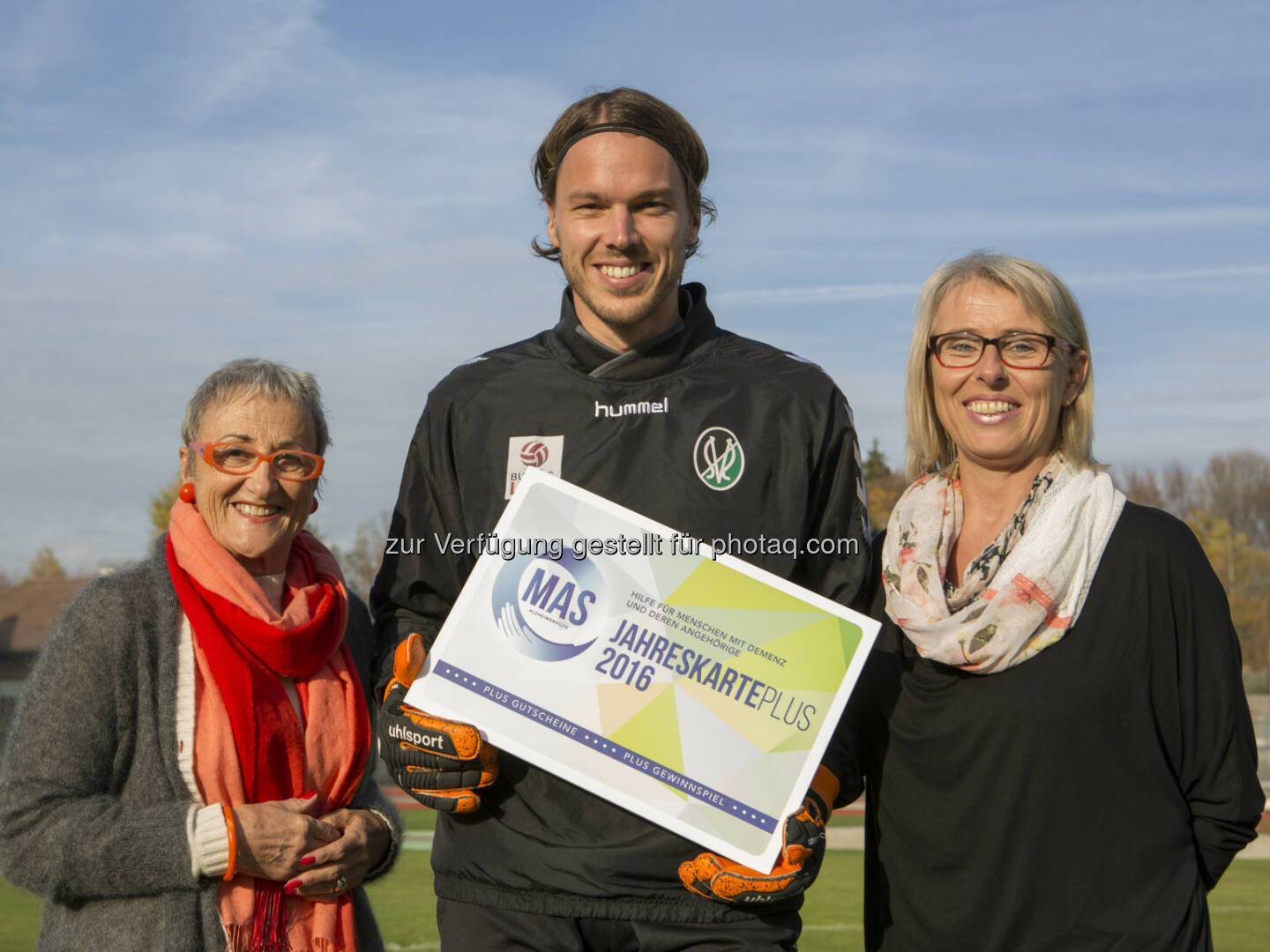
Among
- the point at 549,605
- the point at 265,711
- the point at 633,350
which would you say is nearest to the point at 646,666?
the point at 549,605

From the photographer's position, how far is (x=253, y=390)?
307 centimetres

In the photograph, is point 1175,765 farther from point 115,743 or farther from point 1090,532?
point 115,743

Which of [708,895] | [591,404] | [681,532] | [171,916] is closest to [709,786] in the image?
[708,895]

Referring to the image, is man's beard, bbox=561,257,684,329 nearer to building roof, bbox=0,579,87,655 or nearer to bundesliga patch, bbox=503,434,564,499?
bundesliga patch, bbox=503,434,564,499

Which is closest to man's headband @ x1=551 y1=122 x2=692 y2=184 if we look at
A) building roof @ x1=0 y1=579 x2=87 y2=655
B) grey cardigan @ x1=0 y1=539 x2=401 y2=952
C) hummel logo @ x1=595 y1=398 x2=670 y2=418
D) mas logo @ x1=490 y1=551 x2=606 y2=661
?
hummel logo @ x1=595 y1=398 x2=670 y2=418

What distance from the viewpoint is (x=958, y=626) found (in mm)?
2865

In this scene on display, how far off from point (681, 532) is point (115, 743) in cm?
138

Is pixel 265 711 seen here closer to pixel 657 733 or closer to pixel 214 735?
pixel 214 735

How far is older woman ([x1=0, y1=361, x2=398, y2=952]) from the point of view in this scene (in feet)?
9.18

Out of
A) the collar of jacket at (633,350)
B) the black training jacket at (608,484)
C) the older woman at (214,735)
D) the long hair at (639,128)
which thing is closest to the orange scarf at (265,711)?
the older woman at (214,735)

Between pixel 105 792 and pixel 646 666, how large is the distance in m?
1.27

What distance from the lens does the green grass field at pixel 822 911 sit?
876 centimetres

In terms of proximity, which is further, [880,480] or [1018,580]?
[880,480]

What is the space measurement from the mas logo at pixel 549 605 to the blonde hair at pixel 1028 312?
100 cm
